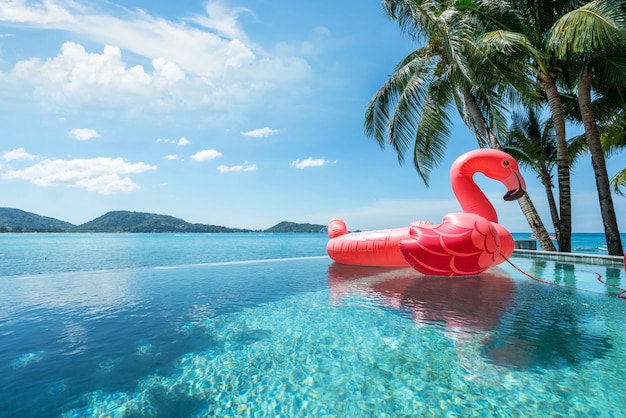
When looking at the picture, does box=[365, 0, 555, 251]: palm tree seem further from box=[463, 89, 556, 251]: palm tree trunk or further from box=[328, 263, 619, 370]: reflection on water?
box=[328, 263, 619, 370]: reflection on water

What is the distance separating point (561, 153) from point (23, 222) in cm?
12779

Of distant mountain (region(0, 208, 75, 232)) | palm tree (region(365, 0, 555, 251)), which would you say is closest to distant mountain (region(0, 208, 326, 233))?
distant mountain (region(0, 208, 75, 232))

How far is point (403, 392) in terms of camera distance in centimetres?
239

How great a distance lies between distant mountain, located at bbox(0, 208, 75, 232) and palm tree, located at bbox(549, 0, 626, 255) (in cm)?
11006

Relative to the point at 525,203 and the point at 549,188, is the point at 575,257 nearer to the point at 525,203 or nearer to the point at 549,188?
the point at 525,203

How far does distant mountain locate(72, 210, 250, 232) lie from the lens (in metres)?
90.3

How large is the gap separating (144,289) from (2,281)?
185 inches

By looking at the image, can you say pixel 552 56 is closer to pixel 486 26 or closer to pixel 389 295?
pixel 486 26

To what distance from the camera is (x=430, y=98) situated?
11.2m

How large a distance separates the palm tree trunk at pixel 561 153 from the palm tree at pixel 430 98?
2.22 ft

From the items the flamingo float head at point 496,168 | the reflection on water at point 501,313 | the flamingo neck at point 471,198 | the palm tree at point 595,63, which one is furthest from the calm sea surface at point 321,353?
the palm tree at point 595,63

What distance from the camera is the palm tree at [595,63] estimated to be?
732 cm

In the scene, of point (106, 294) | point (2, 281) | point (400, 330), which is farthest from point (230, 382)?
point (2, 281)

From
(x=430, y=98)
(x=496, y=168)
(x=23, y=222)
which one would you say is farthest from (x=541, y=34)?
(x=23, y=222)
